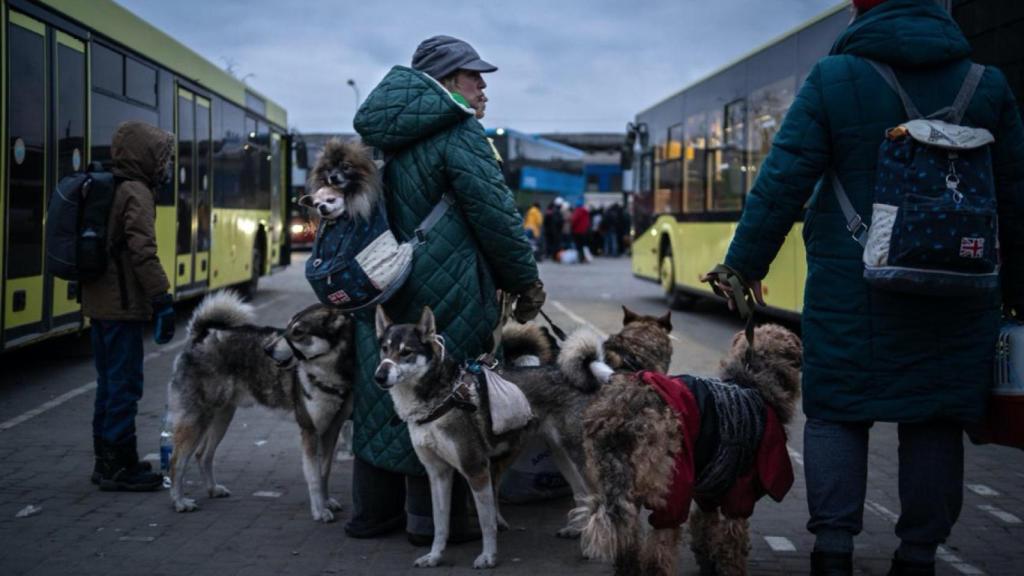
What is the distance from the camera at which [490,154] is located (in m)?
5.11

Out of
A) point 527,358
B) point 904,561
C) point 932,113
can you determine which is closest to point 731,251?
point 932,113

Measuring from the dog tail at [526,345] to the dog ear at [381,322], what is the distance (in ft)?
3.74

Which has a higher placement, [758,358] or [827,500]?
[758,358]

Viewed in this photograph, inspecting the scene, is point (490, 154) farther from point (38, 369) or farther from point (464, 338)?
point (38, 369)

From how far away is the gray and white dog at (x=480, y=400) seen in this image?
4.79 m

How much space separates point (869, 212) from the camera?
3.98m

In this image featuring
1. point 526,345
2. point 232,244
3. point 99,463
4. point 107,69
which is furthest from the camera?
point 232,244

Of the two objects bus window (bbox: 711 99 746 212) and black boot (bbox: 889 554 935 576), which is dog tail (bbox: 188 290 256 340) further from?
bus window (bbox: 711 99 746 212)

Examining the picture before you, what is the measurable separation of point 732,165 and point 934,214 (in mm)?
12230

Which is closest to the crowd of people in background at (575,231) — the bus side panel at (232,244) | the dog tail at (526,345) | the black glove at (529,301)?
the bus side panel at (232,244)

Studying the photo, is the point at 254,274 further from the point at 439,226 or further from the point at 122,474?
the point at 439,226

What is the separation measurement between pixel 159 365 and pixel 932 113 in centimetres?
956

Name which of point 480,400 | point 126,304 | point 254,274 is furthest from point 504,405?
point 254,274

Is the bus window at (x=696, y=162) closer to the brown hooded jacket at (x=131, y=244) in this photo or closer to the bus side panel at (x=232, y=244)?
the bus side panel at (x=232, y=244)
